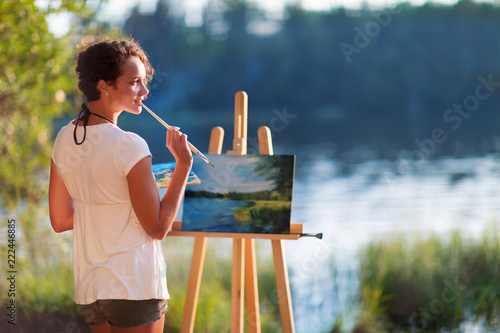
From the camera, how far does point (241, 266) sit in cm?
235

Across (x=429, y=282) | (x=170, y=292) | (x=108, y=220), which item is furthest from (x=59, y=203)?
(x=429, y=282)

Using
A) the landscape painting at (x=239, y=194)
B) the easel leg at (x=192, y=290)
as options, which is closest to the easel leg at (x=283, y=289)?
the landscape painting at (x=239, y=194)

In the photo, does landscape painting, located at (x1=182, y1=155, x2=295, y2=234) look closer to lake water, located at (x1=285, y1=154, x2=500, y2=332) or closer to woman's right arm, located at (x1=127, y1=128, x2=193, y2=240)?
woman's right arm, located at (x1=127, y1=128, x2=193, y2=240)

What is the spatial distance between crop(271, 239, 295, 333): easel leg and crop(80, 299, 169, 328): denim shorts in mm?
801

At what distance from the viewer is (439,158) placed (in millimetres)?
11625

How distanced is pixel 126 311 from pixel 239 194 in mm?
889

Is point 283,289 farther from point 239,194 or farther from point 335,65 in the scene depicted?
point 335,65

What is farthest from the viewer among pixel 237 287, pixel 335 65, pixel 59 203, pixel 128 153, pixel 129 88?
pixel 335 65

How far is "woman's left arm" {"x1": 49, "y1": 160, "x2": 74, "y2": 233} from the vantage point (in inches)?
64.7

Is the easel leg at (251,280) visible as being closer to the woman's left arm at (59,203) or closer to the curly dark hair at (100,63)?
the woman's left arm at (59,203)

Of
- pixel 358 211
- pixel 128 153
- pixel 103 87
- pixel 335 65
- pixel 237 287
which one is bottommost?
pixel 237 287

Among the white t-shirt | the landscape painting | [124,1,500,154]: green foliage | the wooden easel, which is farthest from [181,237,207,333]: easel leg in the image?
[124,1,500,154]: green foliage

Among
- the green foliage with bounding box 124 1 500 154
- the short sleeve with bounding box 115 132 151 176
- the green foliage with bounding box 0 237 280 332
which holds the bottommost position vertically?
the green foliage with bounding box 0 237 280 332

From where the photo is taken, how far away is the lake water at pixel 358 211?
3.71 m
